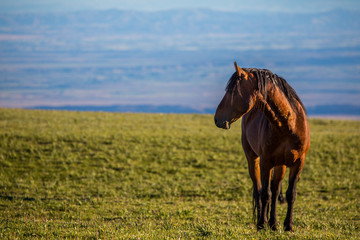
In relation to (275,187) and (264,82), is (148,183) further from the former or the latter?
(264,82)

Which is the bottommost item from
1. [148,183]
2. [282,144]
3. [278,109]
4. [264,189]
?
[148,183]

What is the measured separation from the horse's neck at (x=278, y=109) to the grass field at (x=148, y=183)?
2.13 m

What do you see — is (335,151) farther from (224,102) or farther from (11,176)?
(224,102)

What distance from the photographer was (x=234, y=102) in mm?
8070

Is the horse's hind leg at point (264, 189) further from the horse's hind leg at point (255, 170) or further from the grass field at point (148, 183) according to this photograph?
the horse's hind leg at point (255, 170)

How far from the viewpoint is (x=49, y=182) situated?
770 inches

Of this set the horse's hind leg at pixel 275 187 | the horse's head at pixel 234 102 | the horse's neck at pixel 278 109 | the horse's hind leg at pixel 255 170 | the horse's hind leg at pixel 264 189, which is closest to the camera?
the horse's head at pixel 234 102

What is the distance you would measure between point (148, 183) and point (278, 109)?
11929 mm

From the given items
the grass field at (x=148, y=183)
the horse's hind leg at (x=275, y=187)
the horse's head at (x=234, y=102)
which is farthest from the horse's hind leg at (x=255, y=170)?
the horse's head at (x=234, y=102)

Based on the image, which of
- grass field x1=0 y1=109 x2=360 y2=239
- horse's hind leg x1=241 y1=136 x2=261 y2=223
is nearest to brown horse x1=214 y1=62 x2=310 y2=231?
horse's hind leg x1=241 y1=136 x2=261 y2=223

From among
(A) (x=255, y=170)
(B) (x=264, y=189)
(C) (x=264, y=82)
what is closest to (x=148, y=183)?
(A) (x=255, y=170)

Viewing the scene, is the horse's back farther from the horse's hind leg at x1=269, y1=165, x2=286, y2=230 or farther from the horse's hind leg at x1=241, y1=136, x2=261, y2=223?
the horse's hind leg at x1=241, y1=136, x2=261, y2=223

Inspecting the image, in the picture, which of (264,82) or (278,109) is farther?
(278,109)

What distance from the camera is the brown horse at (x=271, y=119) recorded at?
26.6 feet
